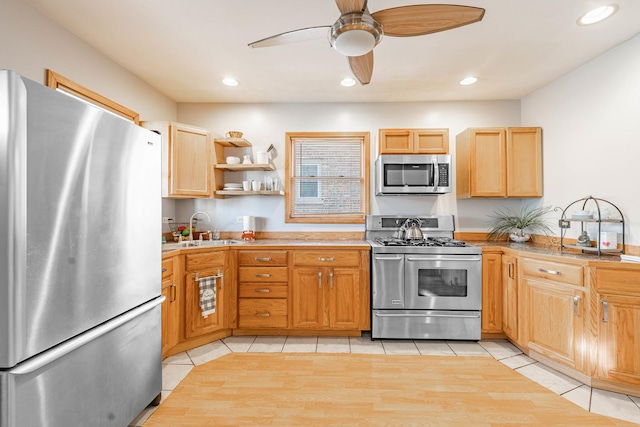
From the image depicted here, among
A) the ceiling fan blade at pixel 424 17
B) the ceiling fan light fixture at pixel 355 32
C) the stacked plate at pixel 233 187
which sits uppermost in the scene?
the ceiling fan blade at pixel 424 17

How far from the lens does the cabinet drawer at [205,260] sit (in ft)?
8.96

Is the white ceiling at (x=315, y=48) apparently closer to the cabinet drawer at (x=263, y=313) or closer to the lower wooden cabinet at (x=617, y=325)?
the lower wooden cabinet at (x=617, y=325)

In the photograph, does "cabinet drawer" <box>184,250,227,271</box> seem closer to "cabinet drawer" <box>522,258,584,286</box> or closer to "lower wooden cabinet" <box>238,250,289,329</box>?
"lower wooden cabinet" <box>238,250,289,329</box>

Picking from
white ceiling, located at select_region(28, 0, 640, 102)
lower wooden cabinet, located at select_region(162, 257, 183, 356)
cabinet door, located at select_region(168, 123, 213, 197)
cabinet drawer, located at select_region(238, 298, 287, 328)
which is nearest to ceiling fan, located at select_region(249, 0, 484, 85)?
white ceiling, located at select_region(28, 0, 640, 102)

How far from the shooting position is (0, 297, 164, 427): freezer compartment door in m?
1.10

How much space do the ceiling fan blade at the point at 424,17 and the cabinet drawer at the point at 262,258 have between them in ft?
6.94

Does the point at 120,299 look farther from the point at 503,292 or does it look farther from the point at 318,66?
the point at 503,292

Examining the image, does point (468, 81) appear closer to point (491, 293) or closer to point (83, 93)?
point (491, 293)

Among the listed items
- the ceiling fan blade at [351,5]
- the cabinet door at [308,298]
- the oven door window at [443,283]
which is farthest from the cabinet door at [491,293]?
the ceiling fan blade at [351,5]

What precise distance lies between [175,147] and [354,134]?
6.54 feet

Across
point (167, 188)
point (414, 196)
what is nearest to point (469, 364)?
point (414, 196)

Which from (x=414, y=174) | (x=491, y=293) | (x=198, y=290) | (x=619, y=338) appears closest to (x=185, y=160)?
(x=198, y=290)

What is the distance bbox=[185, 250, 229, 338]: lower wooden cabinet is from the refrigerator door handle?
3.27 ft

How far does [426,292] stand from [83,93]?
11.2 feet
